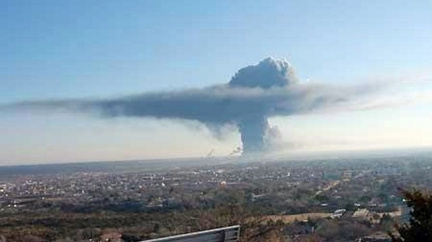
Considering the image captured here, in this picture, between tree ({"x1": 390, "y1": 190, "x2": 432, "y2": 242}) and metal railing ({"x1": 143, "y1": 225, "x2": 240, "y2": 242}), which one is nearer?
metal railing ({"x1": 143, "y1": 225, "x2": 240, "y2": 242})

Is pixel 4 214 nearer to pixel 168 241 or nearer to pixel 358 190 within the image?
pixel 358 190

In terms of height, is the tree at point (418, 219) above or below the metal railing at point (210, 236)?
below

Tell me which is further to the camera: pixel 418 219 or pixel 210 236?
pixel 418 219

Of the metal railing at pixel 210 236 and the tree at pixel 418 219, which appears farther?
the tree at pixel 418 219

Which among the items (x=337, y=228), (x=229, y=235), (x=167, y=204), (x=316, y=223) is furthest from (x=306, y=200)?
(x=229, y=235)
